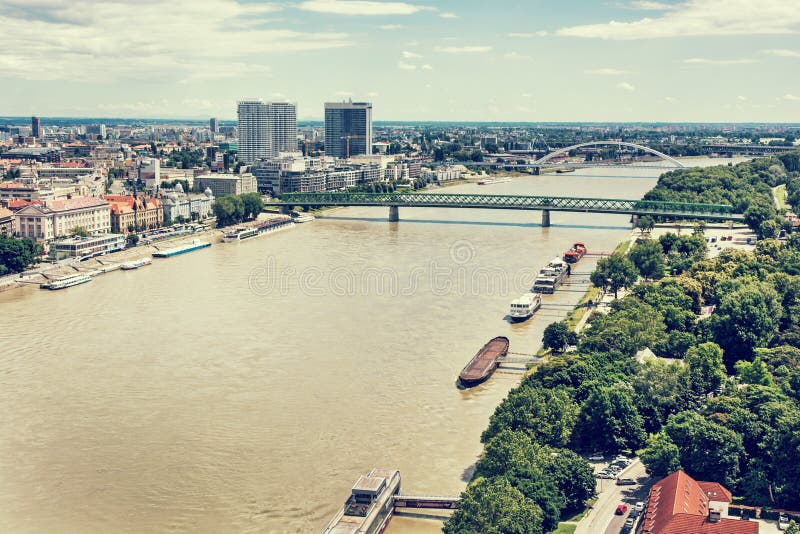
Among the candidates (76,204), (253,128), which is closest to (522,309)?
(76,204)

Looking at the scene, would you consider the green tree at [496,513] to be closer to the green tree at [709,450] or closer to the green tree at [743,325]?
the green tree at [709,450]

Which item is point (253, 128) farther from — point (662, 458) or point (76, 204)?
point (662, 458)

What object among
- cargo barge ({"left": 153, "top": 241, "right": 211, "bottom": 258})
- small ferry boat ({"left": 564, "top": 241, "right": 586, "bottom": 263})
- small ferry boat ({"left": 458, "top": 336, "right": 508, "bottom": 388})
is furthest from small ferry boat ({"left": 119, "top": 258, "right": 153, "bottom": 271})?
small ferry boat ({"left": 458, "top": 336, "right": 508, "bottom": 388})

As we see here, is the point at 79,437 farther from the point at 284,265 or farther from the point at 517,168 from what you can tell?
the point at 517,168

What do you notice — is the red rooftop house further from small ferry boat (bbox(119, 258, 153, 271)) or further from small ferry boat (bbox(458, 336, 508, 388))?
small ferry boat (bbox(119, 258, 153, 271))

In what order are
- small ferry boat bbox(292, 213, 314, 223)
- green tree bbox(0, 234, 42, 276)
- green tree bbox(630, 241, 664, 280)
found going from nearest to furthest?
1. green tree bbox(630, 241, 664, 280)
2. green tree bbox(0, 234, 42, 276)
3. small ferry boat bbox(292, 213, 314, 223)

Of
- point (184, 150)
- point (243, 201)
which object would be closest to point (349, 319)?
point (243, 201)
